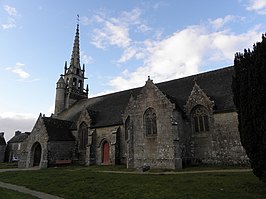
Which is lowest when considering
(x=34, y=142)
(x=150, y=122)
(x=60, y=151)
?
(x=60, y=151)

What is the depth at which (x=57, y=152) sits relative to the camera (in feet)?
98.7

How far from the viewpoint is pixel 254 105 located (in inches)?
422

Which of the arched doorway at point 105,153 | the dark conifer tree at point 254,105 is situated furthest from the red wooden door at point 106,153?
the dark conifer tree at point 254,105

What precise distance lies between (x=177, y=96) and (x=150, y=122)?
5.83 meters

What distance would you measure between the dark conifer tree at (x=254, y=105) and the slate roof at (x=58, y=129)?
24614 mm

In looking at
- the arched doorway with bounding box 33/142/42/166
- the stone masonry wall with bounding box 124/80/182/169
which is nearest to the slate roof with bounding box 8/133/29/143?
the arched doorway with bounding box 33/142/42/166

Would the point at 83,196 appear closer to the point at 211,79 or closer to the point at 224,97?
the point at 224,97

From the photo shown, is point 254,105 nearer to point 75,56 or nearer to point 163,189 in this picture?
point 163,189

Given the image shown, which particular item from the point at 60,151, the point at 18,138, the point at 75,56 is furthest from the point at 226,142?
the point at 18,138

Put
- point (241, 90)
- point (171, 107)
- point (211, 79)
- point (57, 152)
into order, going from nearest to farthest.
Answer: point (241, 90)
point (171, 107)
point (211, 79)
point (57, 152)

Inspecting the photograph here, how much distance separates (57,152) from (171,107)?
16.9m

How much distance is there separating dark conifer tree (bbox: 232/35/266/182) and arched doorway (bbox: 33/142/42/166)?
27.3 metres

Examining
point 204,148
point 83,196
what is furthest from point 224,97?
point 83,196

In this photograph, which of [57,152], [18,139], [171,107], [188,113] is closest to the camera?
[171,107]
